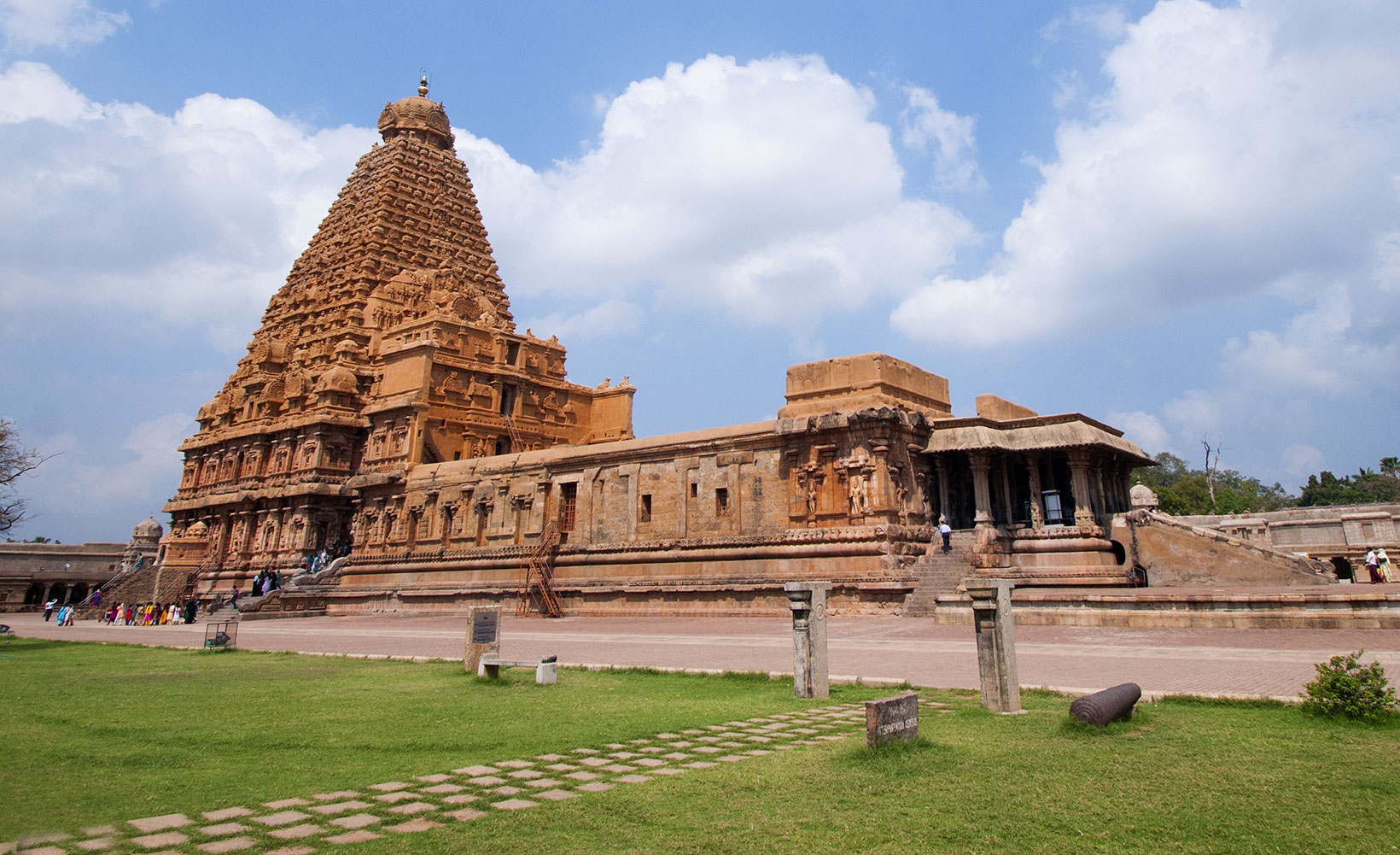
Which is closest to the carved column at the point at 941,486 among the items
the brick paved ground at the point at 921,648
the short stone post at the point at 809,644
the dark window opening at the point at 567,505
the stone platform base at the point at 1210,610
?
the brick paved ground at the point at 921,648

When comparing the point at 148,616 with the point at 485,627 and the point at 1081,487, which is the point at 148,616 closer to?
the point at 485,627

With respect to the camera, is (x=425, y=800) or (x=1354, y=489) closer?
(x=425, y=800)

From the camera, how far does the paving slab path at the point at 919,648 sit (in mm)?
10555

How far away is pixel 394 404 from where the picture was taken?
131ft

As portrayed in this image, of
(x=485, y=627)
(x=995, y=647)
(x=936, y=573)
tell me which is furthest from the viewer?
(x=936, y=573)

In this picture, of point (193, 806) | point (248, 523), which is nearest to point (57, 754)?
point (193, 806)

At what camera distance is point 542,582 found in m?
30.2

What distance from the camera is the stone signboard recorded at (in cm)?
639

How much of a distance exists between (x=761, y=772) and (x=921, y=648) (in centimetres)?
958

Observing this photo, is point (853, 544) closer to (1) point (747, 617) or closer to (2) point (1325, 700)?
(1) point (747, 617)

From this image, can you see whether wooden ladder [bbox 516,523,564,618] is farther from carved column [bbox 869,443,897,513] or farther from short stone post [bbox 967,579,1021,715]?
short stone post [bbox 967,579,1021,715]

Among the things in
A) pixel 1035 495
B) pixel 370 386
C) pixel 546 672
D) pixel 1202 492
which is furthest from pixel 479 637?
pixel 1202 492

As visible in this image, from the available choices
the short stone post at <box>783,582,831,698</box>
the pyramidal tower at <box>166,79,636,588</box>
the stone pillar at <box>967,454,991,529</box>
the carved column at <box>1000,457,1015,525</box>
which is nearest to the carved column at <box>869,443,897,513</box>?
the stone pillar at <box>967,454,991,529</box>

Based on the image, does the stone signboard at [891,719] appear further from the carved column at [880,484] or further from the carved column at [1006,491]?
the carved column at [1006,491]
